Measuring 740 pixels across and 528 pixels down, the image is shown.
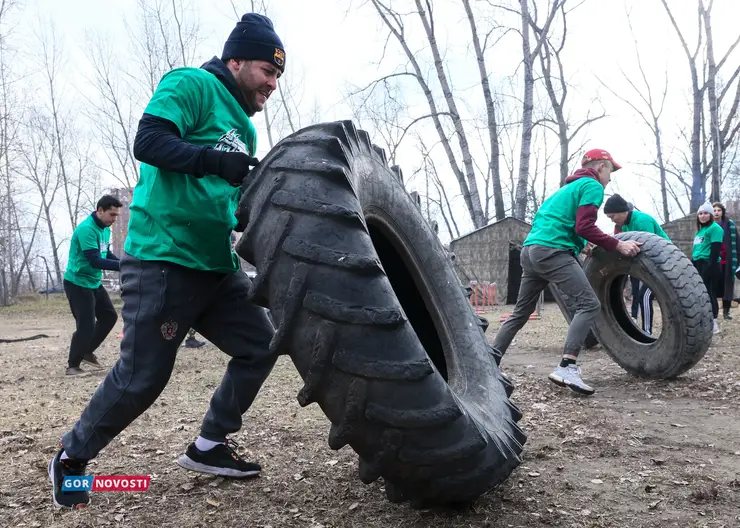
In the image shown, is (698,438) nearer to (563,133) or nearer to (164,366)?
(164,366)

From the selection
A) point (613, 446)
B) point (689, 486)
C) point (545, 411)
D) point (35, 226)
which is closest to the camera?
point (689, 486)

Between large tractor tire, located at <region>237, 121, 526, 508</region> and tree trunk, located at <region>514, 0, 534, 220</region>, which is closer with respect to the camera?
large tractor tire, located at <region>237, 121, 526, 508</region>

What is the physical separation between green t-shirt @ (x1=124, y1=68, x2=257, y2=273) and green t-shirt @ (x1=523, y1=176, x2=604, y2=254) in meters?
3.35

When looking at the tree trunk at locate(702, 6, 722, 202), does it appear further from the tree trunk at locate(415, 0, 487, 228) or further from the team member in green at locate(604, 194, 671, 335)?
the team member in green at locate(604, 194, 671, 335)

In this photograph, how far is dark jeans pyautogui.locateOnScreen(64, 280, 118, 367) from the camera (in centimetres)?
652

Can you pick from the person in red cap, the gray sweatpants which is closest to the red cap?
the person in red cap

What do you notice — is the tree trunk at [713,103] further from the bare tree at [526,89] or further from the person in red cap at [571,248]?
the person in red cap at [571,248]

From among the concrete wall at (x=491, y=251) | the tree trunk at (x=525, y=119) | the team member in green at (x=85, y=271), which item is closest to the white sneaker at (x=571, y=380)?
the team member in green at (x=85, y=271)

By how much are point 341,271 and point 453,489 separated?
2.65 feet

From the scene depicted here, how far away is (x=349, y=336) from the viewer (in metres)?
1.71

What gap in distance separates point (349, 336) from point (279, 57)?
1.54 m

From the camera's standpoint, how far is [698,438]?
3.36 m

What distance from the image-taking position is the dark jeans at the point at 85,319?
257 inches

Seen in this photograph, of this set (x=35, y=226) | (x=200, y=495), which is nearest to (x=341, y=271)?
(x=200, y=495)
